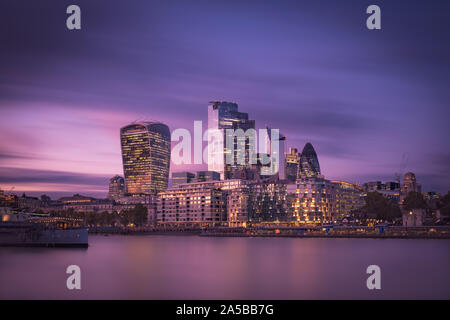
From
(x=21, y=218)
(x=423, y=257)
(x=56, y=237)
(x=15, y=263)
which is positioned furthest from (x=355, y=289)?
(x=21, y=218)

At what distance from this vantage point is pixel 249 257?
299ft

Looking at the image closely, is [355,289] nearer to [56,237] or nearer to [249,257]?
[249,257]

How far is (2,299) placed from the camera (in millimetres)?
46625

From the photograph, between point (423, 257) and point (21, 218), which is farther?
point (21, 218)

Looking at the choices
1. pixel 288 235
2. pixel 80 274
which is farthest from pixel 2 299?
pixel 288 235

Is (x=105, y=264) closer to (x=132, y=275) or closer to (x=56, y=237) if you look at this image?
(x=132, y=275)

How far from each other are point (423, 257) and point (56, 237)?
6994 cm

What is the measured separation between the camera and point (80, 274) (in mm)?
64875
